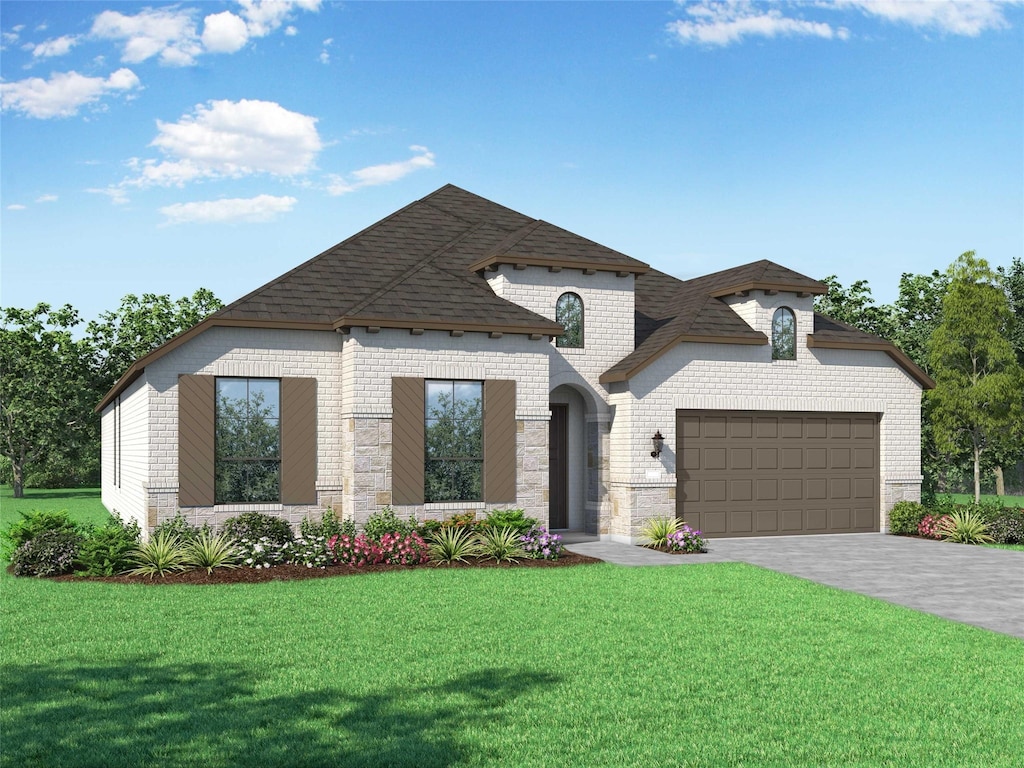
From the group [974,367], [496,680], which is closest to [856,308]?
[974,367]

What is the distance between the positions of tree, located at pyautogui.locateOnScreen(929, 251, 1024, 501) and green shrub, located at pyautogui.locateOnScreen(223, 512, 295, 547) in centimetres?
1631

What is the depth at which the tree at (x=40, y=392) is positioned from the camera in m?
39.2

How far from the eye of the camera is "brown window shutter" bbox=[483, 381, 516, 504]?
60.4 ft

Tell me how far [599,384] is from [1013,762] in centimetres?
1475

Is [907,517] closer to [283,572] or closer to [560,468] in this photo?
[560,468]

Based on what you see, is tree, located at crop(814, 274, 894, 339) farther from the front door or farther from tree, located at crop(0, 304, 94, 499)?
tree, located at crop(0, 304, 94, 499)

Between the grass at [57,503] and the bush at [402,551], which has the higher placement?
the bush at [402,551]

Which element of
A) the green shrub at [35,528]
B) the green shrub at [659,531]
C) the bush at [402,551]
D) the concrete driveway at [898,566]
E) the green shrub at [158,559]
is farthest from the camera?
the green shrub at [659,531]

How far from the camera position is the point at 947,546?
19828mm

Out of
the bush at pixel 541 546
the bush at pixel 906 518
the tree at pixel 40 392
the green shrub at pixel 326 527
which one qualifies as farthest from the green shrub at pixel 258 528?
the tree at pixel 40 392

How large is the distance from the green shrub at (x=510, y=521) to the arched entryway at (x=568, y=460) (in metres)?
3.97

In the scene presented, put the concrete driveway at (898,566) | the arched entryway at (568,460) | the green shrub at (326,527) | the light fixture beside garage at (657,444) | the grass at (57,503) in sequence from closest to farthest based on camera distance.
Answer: the concrete driveway at (898,566) → the green shrub at (326,527) → the light fixture beside garage at (657,444) → the arched entryway at (568,460) → the grass at (57,503)

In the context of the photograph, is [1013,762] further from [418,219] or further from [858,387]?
[418,219]

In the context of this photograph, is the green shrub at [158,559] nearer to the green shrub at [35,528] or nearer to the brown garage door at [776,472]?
the green shrub at [35,528]
